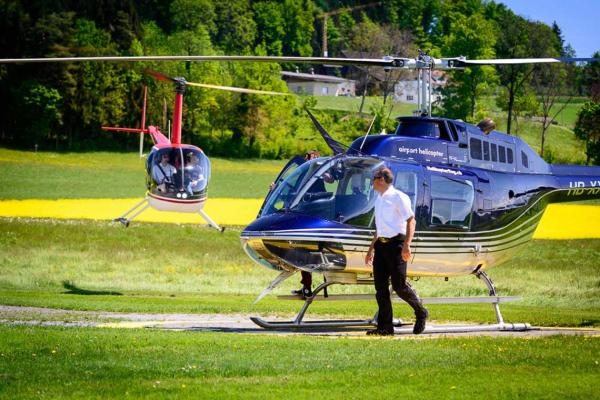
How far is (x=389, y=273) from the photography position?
16594 millimetres

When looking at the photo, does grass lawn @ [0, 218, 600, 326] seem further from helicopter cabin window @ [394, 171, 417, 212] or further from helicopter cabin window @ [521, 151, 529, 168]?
helicopter cabin window @ [394, 171, 417, 212]

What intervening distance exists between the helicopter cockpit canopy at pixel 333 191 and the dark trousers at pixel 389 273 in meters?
1.73

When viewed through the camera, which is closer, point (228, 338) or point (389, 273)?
point (228, 338)

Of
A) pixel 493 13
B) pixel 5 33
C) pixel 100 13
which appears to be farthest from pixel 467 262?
pixel 493 13

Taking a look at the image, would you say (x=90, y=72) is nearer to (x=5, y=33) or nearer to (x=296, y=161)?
(x=5, y=33)

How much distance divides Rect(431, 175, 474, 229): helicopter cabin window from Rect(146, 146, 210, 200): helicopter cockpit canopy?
18.5 m

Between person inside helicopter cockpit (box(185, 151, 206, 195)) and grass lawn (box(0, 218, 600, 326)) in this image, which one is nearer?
grass lawn (box(0, 218, 600, 326))

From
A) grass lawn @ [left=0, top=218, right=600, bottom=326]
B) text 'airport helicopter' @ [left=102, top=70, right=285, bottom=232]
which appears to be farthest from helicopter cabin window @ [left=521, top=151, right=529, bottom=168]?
text 'airport helicopter' @ [left=102, top=70, right=285, bottom=232]

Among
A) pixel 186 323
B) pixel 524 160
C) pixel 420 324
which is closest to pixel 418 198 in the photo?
pixel 420 324

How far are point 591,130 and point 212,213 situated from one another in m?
34.0

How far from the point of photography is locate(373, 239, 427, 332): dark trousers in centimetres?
1639

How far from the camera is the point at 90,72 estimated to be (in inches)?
3654

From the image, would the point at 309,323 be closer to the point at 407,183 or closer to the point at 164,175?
the point at 407,183

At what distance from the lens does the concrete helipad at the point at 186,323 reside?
18.3 m
